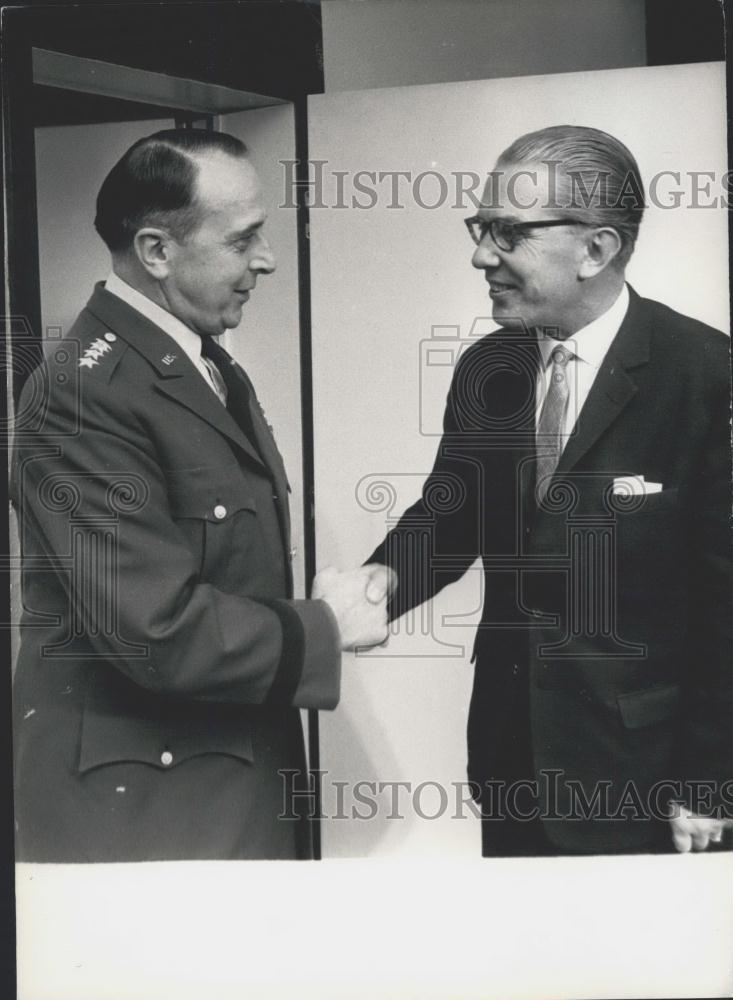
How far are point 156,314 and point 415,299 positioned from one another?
21.2 inches

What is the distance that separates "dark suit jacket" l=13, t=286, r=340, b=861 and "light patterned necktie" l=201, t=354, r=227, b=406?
2cm

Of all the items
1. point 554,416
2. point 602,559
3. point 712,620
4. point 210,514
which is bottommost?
point 712,620

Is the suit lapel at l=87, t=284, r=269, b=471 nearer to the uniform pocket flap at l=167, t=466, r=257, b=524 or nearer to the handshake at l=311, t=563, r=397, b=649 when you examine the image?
the uniform pocket flap at l=167, t=466, r=257, b=524

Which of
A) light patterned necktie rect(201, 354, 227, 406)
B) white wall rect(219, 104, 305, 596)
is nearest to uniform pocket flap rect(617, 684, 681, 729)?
white wall rect(219, 104, 305, 596)

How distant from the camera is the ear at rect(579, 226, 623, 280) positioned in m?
3.07

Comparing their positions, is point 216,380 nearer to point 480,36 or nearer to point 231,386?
point 231,386

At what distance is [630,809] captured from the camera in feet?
10.3

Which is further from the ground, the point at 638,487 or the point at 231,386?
the point at 231,386

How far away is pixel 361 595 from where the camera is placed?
3.13 m

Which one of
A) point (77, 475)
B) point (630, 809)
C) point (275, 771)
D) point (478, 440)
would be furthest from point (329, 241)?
point (630, 809)

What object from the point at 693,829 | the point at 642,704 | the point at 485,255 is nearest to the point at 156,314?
the point at 485,255

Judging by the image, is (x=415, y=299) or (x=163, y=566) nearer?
(x=163, y=566)

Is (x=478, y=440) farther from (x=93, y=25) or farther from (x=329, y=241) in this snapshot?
(x=93, y=25)

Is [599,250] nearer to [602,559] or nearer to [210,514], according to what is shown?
[602,559]
